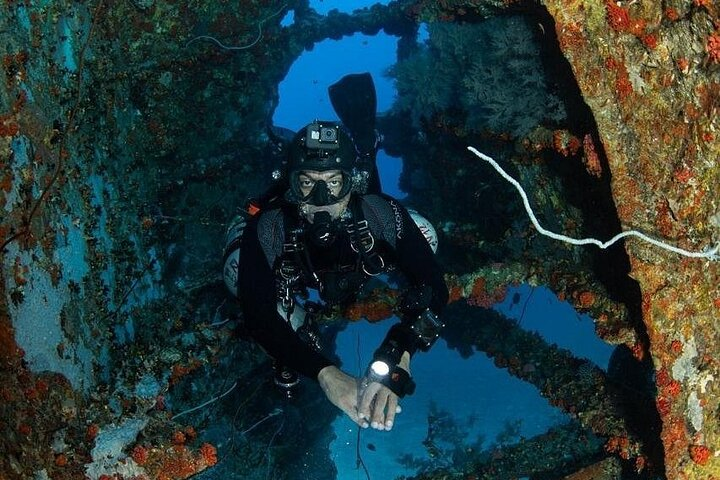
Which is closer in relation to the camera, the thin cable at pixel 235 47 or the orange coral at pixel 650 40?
the orange coral at pixel 650 40

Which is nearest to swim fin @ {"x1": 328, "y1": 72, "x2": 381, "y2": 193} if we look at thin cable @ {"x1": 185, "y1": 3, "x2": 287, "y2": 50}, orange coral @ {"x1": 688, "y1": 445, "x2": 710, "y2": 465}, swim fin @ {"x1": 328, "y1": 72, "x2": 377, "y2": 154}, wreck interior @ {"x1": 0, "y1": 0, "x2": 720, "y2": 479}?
swim fin @ {"x1": 328, "y1": 72, "x2": 377, "y2": 154}

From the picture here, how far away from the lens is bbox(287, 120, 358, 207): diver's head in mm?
3877

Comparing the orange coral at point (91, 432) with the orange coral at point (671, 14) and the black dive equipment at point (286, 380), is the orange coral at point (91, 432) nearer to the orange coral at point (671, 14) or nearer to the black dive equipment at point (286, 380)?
the black dive equipment at point (286, 380)

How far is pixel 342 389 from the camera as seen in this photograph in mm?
3178

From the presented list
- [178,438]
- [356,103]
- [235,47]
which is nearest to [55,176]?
[178,438]

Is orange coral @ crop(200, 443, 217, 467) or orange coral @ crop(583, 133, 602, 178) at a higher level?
orange coral @ crop(583, 133, 602, 178)

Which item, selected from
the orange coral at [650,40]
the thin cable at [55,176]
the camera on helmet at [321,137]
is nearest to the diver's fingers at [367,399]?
the camera on helmet at [321,137]

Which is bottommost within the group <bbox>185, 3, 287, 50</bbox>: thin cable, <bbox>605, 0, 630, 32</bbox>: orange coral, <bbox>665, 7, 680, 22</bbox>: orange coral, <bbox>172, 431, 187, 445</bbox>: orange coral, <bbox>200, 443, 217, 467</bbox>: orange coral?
<bbox>200, 443, 217, 467</bbox>: orange coral

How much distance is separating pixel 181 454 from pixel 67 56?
3248 mm

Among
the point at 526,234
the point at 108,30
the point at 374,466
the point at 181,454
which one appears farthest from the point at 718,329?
the point at 374,466

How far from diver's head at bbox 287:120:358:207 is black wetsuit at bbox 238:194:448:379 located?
21 cm

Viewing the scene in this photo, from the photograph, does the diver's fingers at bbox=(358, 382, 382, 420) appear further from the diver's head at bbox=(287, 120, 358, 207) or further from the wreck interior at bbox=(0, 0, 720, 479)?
the diver's head at bbox=(287, 120, 358, 207)

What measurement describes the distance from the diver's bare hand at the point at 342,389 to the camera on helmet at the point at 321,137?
66.4 inches

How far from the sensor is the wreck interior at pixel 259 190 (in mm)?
2680
